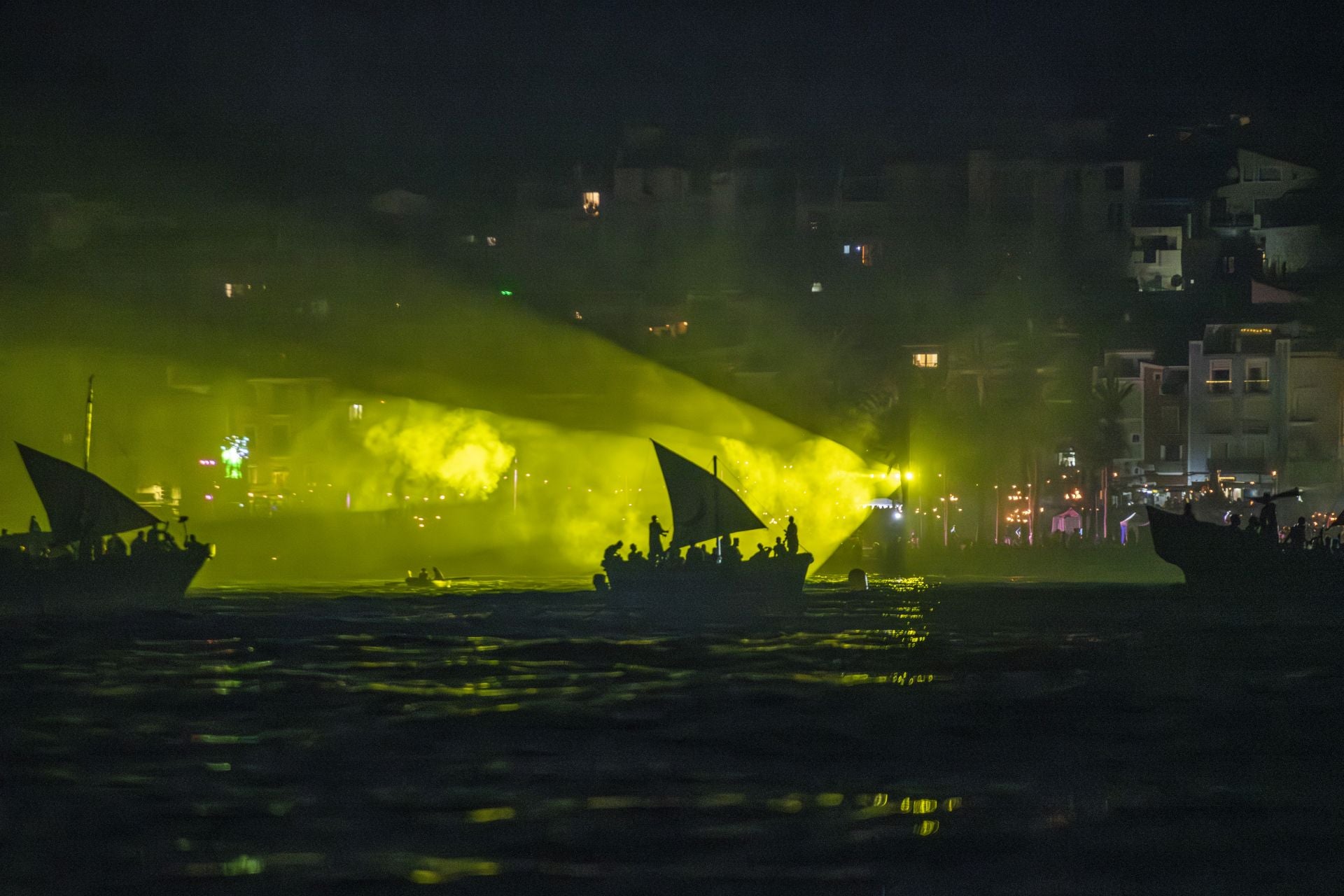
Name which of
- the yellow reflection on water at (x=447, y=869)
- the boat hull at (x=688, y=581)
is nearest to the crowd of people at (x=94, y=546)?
the boat hull at (x=688, y=581)

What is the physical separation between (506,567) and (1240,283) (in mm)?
75422

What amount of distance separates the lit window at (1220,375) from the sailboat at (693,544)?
2840 inches

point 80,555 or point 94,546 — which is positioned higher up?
point 94,546

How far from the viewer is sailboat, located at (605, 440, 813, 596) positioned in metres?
72.9

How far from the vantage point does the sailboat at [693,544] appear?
239ft

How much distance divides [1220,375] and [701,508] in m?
75.5

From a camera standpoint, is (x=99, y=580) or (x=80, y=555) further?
(x=99, y=580)

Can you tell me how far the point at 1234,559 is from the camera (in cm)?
8850

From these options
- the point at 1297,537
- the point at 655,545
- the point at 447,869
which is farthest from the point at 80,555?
the point at 1297,537

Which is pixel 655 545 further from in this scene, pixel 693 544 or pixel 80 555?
pixel 80 555

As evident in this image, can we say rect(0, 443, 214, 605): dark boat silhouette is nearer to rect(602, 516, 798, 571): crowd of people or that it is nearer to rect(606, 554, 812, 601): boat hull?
rect(602, 516, 798, 571): crowd of people

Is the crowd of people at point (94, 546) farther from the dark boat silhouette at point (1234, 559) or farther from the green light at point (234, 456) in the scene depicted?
the dark boat silhouette at point (1234, 559)

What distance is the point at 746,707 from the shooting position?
33.6 m

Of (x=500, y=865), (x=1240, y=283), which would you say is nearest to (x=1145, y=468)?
(x=1240, y=283)
